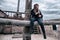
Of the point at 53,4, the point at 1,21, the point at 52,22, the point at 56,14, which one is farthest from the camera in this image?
the point at 53,4

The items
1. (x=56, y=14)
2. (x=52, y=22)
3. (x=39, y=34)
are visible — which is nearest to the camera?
(x=52, y=22)

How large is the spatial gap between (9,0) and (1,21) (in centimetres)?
160

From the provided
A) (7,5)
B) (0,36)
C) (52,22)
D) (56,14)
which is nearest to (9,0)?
(7,5)

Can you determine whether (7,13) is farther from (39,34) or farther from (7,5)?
(39,34)

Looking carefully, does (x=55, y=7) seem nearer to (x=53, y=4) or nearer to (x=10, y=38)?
(x=53, y=4)

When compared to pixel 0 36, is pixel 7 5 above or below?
above

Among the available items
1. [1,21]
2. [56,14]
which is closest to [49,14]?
[56,14]

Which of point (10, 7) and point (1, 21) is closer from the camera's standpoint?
point (1, 21)

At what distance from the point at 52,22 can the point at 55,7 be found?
131 centimetres

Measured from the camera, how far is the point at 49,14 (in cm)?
292

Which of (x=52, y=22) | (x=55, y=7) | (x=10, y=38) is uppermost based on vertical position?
(x=55, y=7)

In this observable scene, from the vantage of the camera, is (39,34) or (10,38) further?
(39,34)

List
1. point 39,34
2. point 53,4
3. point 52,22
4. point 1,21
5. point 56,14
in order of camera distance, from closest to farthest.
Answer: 1. point 1,21
2. point 52,22
3. point 56,14
4. point 53,4
5. point 39,34

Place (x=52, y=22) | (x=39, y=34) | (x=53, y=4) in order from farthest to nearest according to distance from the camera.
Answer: (x=39, y=34), (x=53, y=4), (x=52, y=22)
